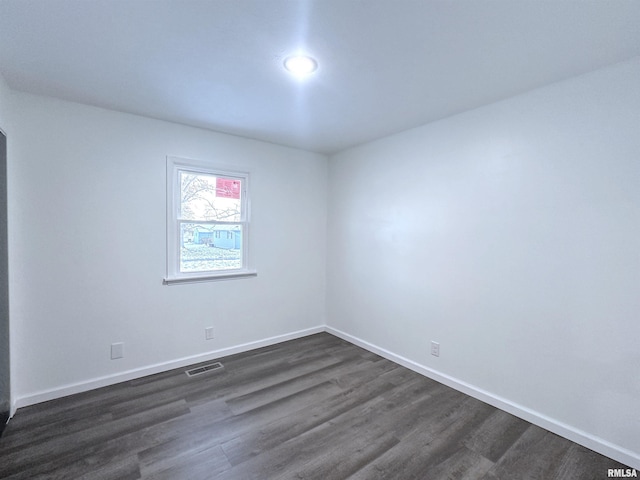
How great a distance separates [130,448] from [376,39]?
294 centimetres

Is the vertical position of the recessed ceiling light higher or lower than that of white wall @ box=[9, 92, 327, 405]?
higher

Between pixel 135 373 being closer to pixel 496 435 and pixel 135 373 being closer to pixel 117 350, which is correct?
pixel 117 350

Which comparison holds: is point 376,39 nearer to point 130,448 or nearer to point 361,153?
point 361,153

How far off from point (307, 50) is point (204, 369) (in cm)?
297

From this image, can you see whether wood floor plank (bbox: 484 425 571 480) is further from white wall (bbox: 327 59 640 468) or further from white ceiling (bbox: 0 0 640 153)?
white ceiling (bbox: 0 0 640 153)

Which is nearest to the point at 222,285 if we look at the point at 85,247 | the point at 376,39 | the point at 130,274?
the point at 130,274

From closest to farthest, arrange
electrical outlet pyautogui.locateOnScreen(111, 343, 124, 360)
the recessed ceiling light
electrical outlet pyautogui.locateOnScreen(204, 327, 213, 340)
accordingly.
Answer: the recessed ceiling light → electrical outlet pyautogui.locateOnScreen(111, 343, 124, 360) → electrical outlet pyautogui.locateOnScreen(204, 327, 213, 340)

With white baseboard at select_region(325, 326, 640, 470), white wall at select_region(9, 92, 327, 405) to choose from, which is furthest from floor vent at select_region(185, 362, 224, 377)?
white baseboard at select_region(325, 326, 640, 470)

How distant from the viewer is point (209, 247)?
3.25 metres

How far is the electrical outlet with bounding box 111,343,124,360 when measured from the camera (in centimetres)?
267

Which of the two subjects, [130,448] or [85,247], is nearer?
[130,448]

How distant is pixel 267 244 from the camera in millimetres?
3623

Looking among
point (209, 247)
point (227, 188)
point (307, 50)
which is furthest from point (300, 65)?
point (209, 247)

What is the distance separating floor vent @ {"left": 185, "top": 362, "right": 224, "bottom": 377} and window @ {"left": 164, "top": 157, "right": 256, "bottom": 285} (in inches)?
36.0
